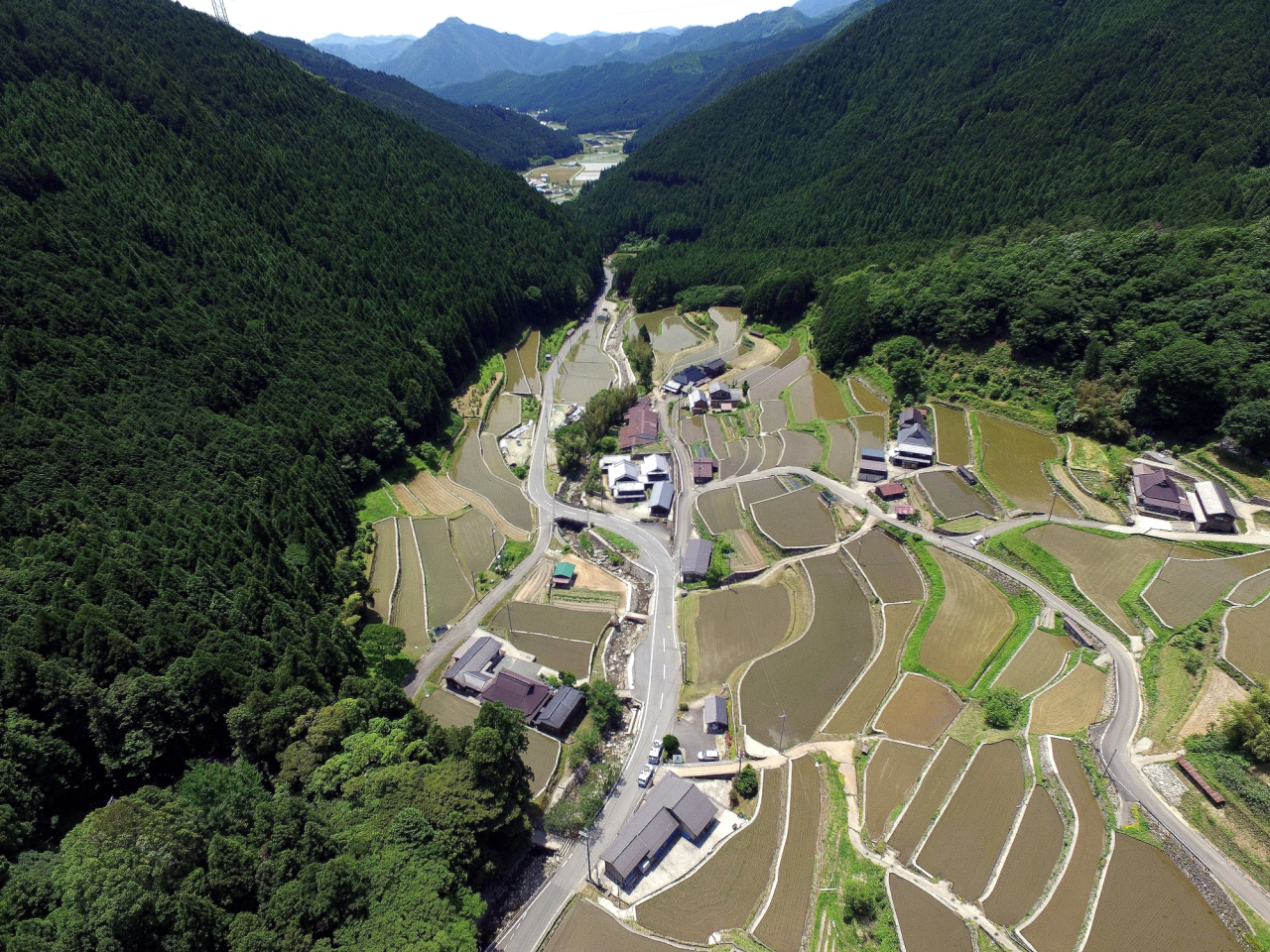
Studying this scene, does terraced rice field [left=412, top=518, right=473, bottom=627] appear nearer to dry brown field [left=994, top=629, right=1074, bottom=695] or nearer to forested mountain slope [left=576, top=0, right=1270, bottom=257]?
dry brown field [left=994, top=629, right=1074, bottom=695]

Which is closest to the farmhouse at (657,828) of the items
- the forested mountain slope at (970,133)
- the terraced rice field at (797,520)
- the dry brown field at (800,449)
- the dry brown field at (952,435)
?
the terraced rice field at (797,520)

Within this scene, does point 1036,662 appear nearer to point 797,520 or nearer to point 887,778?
point 887,778

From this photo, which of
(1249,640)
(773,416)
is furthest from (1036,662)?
(773,416)

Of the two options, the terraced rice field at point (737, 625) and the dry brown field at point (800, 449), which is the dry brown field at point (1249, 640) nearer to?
the terraced rice field at point (737, 625)

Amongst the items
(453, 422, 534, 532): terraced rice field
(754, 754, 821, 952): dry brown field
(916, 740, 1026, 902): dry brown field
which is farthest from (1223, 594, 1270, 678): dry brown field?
(453, 422, 534, 532): terraced rice field

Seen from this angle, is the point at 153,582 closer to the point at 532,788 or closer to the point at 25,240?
the point at 532,788

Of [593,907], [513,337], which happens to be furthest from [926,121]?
[593,907]
